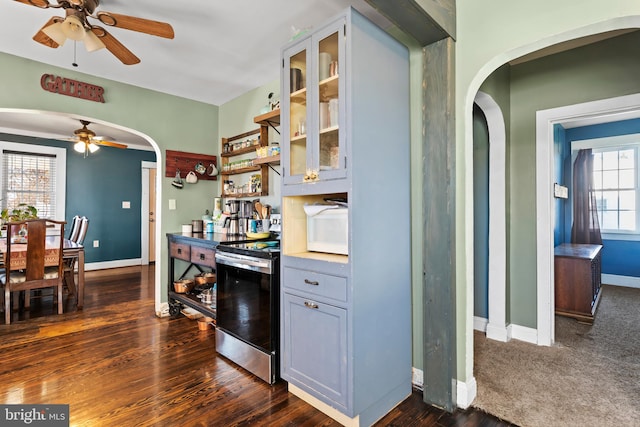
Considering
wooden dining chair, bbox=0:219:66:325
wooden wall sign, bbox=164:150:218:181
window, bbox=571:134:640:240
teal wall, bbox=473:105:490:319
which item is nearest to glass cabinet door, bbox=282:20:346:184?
teal wall, bbox=473:105:490:319

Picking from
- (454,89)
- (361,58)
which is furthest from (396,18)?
(454,89)

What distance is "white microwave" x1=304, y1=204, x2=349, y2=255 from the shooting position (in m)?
1.91

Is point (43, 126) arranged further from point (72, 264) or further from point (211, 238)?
point (211, 238)

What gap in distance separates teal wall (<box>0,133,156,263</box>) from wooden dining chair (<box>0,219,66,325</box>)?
2.50 metres

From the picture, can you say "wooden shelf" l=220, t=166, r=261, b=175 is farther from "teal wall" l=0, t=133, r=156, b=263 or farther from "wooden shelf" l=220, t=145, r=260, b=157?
"teal wall" l=0, t=133, r=156, b=263

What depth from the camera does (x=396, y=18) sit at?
68.7 inches

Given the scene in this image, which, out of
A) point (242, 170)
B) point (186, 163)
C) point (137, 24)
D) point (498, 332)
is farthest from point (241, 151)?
point (498, 332)

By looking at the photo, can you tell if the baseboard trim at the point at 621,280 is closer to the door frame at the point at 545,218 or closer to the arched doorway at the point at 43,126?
the door frame at the point at 545,218

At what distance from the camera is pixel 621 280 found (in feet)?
16.5

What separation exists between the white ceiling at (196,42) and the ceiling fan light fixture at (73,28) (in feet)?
1.04

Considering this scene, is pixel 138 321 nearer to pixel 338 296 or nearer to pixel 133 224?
pixel 338 296

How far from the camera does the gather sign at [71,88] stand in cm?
297

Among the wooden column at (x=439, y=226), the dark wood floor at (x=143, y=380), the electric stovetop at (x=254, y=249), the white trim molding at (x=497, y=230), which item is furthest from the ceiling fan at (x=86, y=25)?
the white trim molding at (x=497, y=230)

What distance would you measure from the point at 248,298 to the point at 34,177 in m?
5.56
